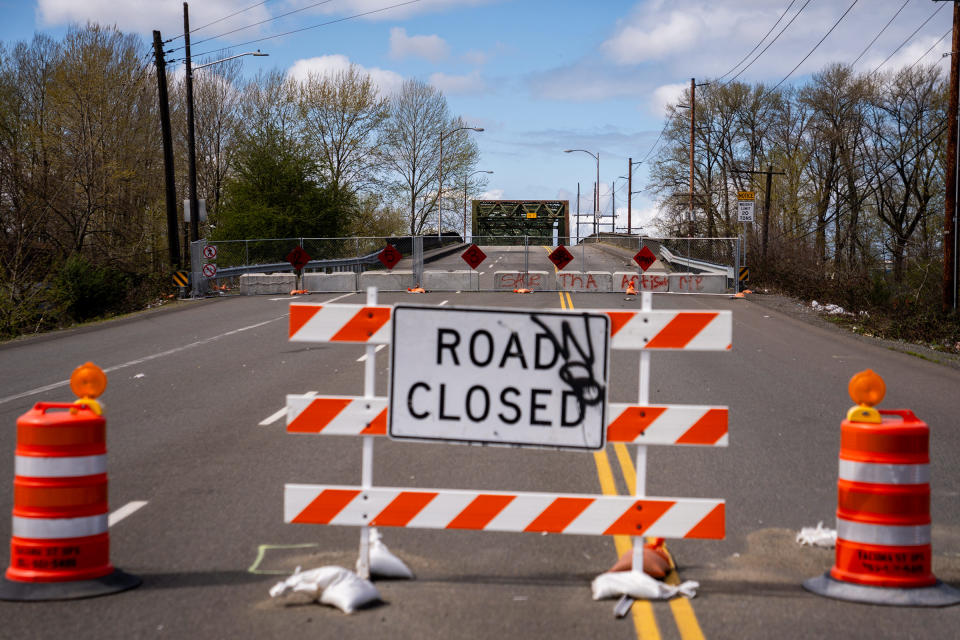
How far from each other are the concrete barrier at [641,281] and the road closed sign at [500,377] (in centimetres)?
2971

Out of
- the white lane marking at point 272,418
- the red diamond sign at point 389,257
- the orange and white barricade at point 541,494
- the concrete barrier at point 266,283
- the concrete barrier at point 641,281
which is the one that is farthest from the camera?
the red diamond sign at point 389,257

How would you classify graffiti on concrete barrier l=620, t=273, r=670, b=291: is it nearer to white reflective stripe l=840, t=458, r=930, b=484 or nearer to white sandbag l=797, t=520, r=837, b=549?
white sandbag l=797, t=520, r=837, b=549

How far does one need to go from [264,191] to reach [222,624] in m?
43.2

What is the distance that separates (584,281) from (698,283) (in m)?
4.11

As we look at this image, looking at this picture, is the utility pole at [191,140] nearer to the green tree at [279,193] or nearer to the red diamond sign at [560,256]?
the green tree at [279,193]

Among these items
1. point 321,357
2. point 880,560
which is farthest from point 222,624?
point 321,357

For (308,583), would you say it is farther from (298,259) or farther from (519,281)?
(519,281)

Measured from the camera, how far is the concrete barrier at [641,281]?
34781 mm

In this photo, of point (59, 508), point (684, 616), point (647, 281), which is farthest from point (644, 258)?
point (59, 508)

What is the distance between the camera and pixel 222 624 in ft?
15.4

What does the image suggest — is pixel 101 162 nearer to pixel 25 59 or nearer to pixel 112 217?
pixel 112 217

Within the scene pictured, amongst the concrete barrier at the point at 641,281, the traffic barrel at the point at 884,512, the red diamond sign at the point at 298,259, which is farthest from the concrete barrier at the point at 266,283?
the traffic barrel at the point at 884,512

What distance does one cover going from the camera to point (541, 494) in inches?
206

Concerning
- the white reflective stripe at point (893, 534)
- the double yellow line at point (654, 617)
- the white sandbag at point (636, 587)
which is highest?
the white reflective stripe at point (893, 534)
